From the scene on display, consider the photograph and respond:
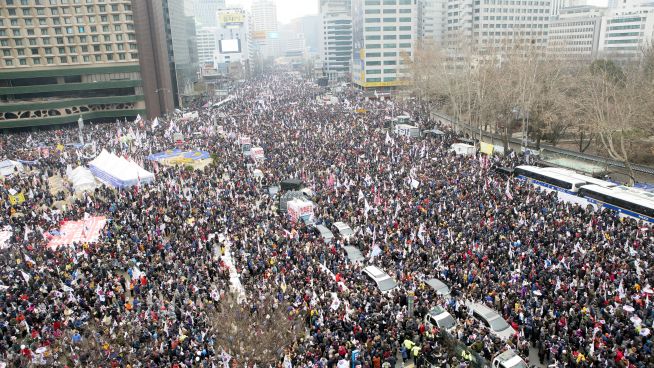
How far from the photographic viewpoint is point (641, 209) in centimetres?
2130

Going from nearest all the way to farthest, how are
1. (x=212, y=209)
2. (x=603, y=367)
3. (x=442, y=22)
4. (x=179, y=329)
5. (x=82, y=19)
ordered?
(x=603, y=367) → (x=179, y=329) → (x=212, y=209) → (x=82, y=19) → (x=442, y=22)

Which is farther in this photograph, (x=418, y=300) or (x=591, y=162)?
(x=591, y=162)

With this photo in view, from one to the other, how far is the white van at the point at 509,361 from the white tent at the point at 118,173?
24.6m

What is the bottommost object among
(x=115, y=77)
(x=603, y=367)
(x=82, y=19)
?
(x=603, y=367)

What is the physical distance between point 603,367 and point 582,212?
11.7 meters

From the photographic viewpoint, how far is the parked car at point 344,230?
2109 cm

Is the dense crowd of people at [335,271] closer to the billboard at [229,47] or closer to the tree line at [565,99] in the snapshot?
the tree line at [565,99]

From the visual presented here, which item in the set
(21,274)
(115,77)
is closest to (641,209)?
(21,274)

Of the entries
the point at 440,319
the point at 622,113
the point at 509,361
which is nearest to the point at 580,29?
the point at 622,113

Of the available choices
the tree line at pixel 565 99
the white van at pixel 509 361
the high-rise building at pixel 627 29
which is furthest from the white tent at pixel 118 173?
the high-rise building at pixel 627 29

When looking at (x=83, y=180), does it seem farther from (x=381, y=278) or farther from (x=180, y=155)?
(x=381, y=278)

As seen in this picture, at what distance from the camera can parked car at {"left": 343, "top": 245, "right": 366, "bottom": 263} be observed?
19.0m

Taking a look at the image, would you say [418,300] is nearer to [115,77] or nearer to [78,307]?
[78,307]

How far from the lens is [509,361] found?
12.2m
